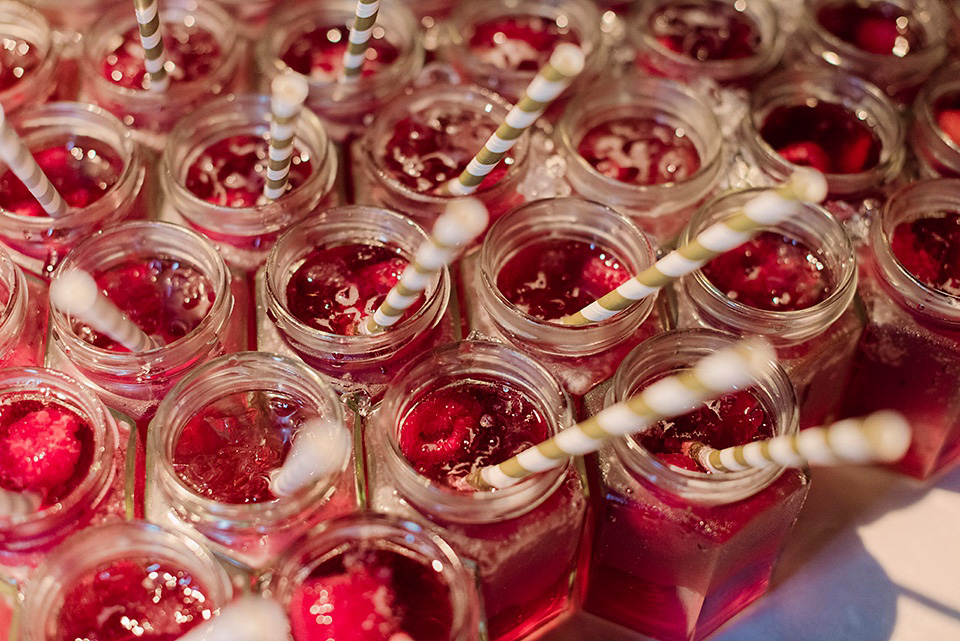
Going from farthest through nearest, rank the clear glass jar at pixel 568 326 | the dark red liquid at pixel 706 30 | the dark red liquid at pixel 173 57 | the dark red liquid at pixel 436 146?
the dark red liquid at pixel 706 30 → the dark red liquid at pixel 173 57 → the dark red liquid at pixel 436 146 → the clear glass jar at pixel 568 326

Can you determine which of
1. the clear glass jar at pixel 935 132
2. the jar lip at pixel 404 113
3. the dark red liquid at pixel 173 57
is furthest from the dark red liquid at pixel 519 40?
the clear glass jar at pixel 935 132

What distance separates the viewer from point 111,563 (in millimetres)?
1211

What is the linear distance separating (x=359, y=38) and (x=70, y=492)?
777 mm

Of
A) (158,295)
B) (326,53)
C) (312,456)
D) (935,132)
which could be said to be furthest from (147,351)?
(935,132)

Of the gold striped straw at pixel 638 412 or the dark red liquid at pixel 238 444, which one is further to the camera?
the dark red liquid at pixel 238 444

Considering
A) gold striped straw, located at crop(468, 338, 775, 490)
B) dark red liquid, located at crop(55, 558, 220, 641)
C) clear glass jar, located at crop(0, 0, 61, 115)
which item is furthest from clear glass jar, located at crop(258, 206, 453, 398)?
clear glass jar, located at crop(0, 0, 61, 115)

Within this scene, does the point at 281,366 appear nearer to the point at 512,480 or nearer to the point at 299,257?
the point at 299,257

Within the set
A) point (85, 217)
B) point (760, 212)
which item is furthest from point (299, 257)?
point (760, 212)

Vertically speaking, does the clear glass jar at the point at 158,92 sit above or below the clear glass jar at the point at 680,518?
above

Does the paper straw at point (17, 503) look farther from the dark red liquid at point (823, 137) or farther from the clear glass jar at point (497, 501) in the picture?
the dark red liquid at point (823, 137)

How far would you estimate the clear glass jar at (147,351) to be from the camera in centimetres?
132

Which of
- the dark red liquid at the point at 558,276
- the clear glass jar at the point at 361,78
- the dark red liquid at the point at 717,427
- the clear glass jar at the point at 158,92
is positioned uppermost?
the clear glass jar at the point at 158,92

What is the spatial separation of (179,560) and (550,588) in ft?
1.71

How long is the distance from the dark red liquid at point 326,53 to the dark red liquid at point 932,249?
0.92 m
